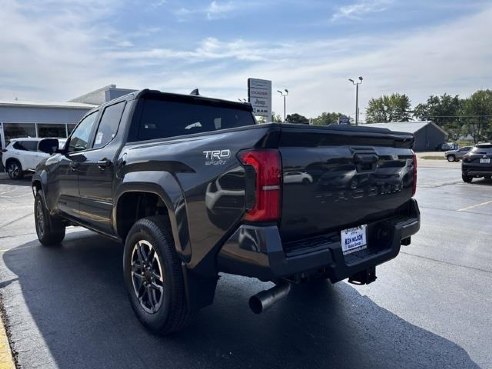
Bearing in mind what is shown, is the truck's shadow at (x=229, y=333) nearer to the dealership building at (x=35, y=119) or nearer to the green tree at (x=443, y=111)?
the dealership building at (x=35, y=119)

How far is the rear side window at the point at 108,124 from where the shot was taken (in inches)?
161

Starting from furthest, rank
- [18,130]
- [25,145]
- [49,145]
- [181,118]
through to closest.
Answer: [18,130] < [25,145] < [49,145] < [181,118]

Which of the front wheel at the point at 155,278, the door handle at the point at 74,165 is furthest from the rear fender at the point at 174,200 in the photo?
the door handle at the point at 74,165

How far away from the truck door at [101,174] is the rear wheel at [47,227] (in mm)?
1505

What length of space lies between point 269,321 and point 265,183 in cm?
164

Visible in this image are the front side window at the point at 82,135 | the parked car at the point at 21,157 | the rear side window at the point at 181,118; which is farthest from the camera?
the parked car at the point at 21,157

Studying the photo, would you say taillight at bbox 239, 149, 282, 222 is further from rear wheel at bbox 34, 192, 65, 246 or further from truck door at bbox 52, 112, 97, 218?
rear wheel at bbox 34, 192, 65, 246

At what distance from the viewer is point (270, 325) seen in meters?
3.43

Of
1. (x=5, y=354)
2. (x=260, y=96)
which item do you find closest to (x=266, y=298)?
(x=5, y=354)

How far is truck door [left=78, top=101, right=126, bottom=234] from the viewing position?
12.7 ft

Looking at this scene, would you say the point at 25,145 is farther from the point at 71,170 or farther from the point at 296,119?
the point at 296,119

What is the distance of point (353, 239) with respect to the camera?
2990mm

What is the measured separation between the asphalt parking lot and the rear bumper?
0.68 m

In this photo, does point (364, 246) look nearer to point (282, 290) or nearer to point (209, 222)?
point (282, 290)
